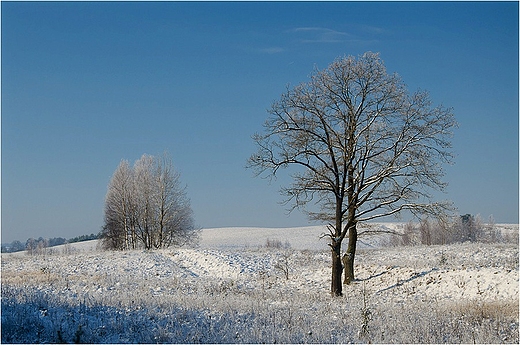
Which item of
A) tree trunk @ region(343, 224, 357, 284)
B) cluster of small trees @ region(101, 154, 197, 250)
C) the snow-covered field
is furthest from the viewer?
cluster of small trees @ region(101, 154, 197, 250)

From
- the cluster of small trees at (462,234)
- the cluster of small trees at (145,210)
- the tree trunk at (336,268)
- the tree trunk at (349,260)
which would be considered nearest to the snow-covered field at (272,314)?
the tree trunk at (349,260)

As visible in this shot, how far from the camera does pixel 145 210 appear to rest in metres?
44.3

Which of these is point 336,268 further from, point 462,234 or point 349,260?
point 462,234

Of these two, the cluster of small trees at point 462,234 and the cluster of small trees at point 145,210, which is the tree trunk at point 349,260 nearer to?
the cluster of small trees at point 145,210

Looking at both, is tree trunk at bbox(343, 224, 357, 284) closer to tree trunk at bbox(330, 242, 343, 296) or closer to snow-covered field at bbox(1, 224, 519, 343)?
snow-covered field at bbox(1, 224, 519, 343)

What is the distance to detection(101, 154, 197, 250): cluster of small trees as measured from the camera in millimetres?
43438

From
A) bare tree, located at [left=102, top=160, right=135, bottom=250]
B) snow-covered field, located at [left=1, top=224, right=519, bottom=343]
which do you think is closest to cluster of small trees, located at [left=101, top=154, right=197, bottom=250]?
bare tree, located at [left=102, top=160, right=135, bottom=250]

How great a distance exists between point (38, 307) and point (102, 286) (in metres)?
7.00

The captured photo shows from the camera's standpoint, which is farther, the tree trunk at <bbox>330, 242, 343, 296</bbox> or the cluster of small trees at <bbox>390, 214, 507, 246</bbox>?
the cluster of small trees at <bbox>390, 214, 507, 246</bbox>

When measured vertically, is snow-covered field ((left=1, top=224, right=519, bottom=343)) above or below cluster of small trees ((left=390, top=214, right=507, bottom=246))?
above

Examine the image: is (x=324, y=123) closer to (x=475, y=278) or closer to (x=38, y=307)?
(x=475, y=278)

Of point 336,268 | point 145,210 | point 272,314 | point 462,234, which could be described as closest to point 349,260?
point 336,268

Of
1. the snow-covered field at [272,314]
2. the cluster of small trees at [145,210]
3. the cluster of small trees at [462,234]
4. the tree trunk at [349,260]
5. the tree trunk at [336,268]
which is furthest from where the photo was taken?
the cluster of small trees at [462,234]

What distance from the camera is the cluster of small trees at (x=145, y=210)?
4344 cm
